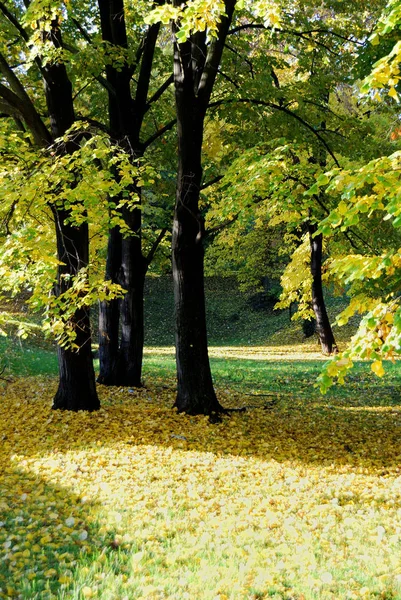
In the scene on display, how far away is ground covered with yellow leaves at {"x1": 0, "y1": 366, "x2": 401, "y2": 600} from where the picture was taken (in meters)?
3.47

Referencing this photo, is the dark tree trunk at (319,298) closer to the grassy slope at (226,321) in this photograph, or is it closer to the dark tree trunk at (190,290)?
the grassy slope at (226,321)

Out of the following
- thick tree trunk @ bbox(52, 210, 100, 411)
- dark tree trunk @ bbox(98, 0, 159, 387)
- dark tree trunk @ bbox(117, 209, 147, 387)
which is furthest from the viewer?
dark tree trunk @ bbox(117, 209, 147, 387)

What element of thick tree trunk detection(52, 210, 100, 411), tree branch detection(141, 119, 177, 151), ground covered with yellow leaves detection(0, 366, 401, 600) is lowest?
ground covered with yellow leaves detection(0, 366, 401, 600)

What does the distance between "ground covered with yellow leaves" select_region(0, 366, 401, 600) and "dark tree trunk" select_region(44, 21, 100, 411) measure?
1.13 feet

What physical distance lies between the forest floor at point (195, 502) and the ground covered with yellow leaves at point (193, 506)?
0.6 inches

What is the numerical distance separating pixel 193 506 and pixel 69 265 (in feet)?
14.5

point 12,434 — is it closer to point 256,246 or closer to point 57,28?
point 57,28

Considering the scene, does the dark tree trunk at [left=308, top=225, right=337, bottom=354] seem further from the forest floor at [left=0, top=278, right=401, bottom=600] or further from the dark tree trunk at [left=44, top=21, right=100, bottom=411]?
the dark tree trunk at [left=44, top=21, right=100, bottom=411]

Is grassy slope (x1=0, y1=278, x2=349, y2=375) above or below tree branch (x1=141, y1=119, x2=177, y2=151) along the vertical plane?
below

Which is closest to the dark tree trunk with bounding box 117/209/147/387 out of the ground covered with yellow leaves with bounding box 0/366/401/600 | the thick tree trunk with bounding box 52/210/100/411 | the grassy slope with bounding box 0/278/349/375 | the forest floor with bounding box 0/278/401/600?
the forest floor with bounding box 0/278/401/600

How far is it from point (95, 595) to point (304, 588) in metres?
1.35

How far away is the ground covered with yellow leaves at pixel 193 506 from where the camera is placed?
347 cm

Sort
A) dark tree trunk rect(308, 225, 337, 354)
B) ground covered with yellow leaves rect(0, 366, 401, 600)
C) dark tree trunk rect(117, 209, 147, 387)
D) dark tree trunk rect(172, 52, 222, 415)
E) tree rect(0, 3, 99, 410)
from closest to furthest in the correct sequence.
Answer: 1. ground covered with yellow leaves rect(0, 366, 401, 600)
2. tree rect(0, 3, 99, 410)
3. dark tree trunk rect(172, 52, 222, 415)
4. dark tree trunk rect(117, 209, 147, 387)
5. dark tree trunk rect(308, 225, 337, 354)

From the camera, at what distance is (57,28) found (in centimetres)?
728
